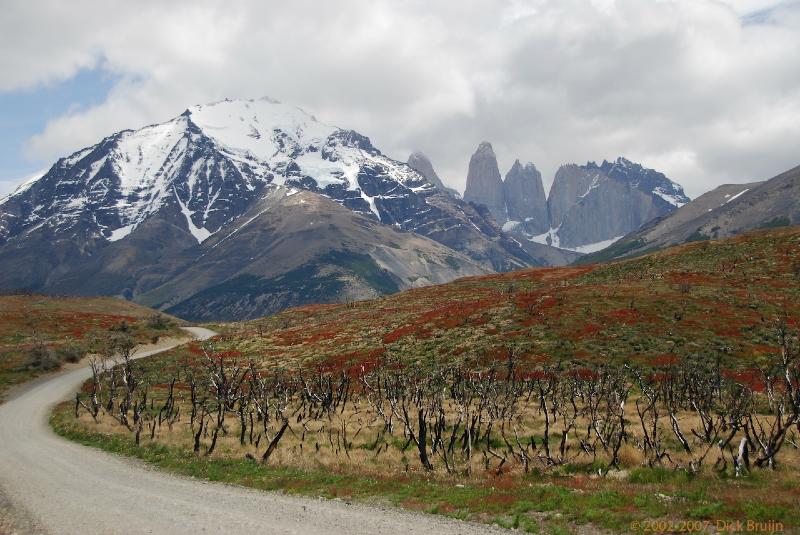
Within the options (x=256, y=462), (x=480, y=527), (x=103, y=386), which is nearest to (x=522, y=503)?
(x=480, y=527)

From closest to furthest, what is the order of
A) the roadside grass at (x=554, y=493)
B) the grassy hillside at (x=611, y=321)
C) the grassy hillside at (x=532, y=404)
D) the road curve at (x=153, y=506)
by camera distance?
the roadside grass at (x=554, y=493)
the road curve at (x=153, y=506)
the grassy hillside at (x=532, y=404)
the grassy hillside at (x=611, y=321)

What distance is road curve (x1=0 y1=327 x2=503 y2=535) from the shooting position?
16562 mm

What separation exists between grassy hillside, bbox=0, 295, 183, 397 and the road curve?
1678 inches

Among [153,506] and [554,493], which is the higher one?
[554,493]

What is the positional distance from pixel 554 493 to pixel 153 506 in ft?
47.9

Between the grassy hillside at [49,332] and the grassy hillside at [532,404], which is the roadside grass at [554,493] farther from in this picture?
the grassy hillside at [49,332]

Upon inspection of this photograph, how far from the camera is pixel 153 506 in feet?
64.2

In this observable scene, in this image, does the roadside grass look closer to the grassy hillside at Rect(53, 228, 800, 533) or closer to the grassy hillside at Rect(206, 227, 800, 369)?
the grassy hillside at Rect(53, 228, 800, 533)

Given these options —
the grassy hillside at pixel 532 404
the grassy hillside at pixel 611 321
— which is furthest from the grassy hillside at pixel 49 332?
the grassy hillside at pixel 611 321

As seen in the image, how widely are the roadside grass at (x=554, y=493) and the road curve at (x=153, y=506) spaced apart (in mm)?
1029

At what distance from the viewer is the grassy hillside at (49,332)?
229 ft

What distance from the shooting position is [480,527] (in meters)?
15.7

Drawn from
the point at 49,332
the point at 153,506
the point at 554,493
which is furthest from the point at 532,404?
the point at 49,332

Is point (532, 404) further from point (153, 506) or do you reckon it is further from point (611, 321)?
point (153, 506)
